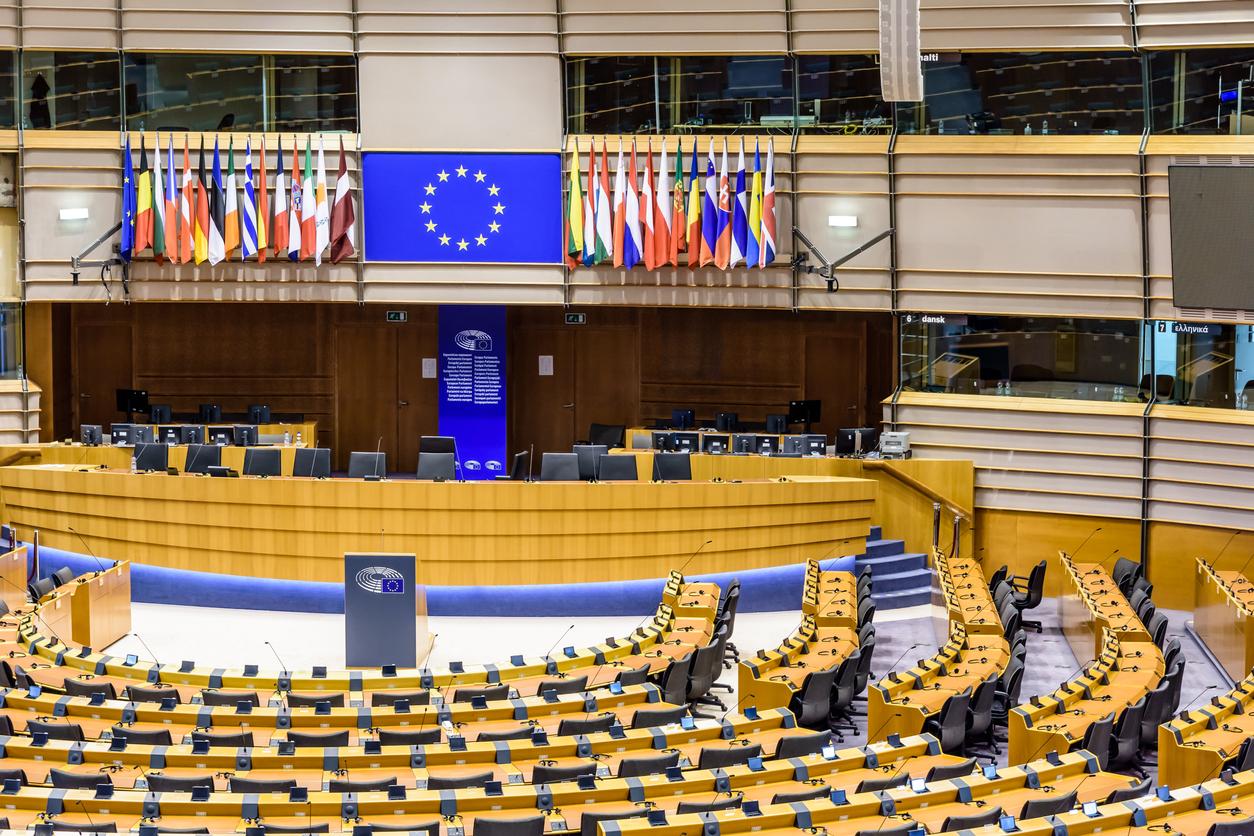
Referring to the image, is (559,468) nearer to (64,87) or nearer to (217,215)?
(217,215)

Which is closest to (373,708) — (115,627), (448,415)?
(115,627)

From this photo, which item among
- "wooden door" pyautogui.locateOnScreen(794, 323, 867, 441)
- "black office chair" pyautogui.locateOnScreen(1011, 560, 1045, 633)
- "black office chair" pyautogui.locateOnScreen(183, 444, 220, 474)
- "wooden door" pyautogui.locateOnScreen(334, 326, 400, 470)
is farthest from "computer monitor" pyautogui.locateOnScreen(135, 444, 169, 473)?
"black office chair" pyautogui.locateOnScreen(1011, 560, 1045, 633)

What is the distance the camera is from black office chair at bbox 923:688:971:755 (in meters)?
11.4

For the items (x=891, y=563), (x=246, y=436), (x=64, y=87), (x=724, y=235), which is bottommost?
(x=891, y=563)

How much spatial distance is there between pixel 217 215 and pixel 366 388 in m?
3.85

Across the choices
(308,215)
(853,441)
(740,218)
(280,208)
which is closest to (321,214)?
(308,215)

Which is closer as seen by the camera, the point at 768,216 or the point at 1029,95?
the point at 1029,95

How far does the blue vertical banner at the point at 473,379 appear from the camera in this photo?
20.2 m

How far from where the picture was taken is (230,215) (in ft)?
61.5

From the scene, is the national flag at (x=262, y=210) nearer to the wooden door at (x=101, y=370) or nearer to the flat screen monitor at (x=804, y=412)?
the wooden door at (x=101, y=370)

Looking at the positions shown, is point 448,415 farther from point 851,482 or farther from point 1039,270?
point 1039,270

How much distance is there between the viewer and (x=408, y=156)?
18.9 metres

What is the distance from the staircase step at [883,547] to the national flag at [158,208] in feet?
34.2

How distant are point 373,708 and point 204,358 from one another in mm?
12054
